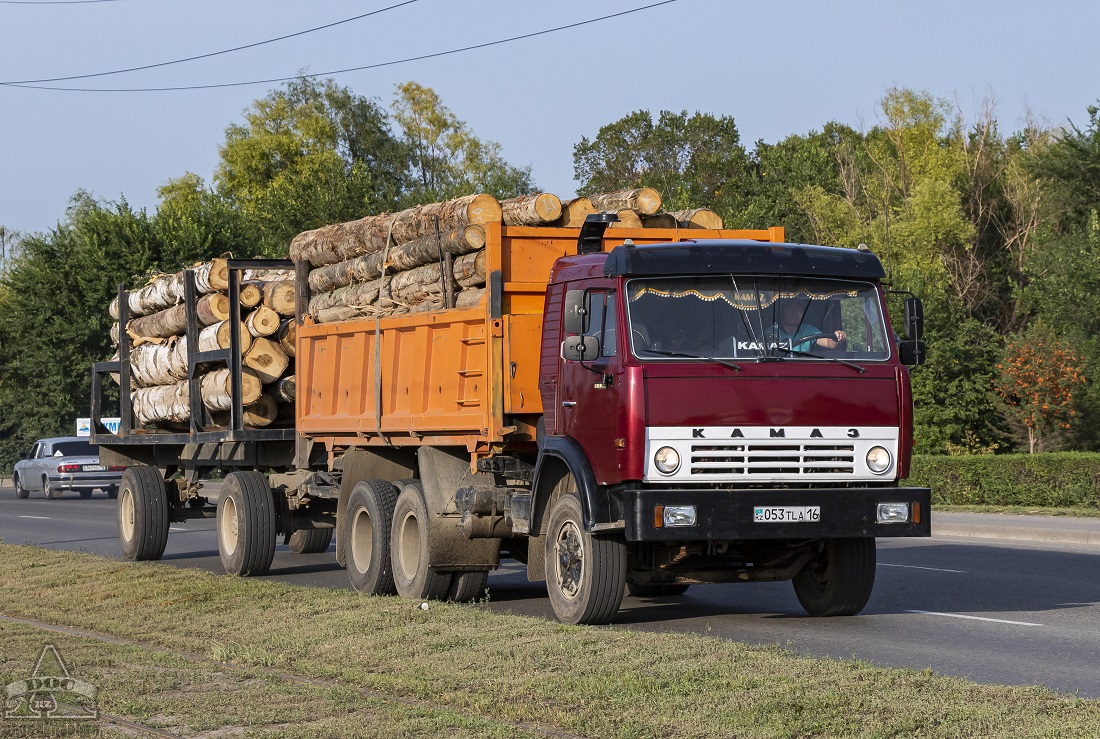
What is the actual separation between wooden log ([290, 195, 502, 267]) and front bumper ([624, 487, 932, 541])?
3.41m

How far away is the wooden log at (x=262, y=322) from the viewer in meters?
16.6

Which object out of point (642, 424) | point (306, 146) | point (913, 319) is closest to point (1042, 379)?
point (913, 319)

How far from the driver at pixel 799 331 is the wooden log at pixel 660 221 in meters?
2.89

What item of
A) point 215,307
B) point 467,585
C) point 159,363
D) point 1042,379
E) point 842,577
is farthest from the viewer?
point 1042,379

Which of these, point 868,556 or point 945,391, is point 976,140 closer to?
point 945,391

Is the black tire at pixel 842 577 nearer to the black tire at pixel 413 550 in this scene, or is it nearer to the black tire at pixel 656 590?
the black tire at pixel 656 590

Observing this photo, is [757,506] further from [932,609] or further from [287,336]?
[287,336]

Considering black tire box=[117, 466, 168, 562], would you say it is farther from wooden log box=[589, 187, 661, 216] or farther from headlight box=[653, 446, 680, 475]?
headlight box=[653, 446, 680, 475]

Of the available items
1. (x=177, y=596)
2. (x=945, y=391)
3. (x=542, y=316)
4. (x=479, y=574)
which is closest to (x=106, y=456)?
(x=177, y=596)

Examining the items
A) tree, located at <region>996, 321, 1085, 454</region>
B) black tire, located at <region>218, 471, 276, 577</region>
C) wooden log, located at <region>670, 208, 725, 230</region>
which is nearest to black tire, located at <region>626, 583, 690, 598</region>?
wooden log, located at <region>670, 208, 725, 230</region>

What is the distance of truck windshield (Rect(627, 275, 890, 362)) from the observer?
1068 cm

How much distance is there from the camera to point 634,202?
44.0 feet

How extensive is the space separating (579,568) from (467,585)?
2.28 metres

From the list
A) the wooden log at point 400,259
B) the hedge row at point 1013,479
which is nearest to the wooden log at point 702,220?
the wooden log at point 400,259
